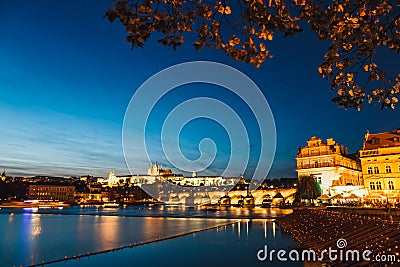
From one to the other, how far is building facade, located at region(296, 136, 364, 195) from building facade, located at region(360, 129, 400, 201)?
345cm

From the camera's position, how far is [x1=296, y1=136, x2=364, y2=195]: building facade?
49031 mm

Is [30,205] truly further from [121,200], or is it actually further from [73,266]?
[73,266]

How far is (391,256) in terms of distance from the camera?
10031mm

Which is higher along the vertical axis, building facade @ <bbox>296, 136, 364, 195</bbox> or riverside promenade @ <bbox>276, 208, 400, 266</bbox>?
building facade @ <bbox>296, 136, 364, 195</bbox>

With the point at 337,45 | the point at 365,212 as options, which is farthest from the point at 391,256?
the point at 365,212

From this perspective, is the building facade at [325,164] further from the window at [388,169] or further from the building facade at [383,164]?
the window at [388,169]

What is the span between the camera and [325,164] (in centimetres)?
4981

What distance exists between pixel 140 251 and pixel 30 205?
106221 millimetres

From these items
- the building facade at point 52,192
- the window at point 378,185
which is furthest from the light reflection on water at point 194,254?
the building facade at point 52,192

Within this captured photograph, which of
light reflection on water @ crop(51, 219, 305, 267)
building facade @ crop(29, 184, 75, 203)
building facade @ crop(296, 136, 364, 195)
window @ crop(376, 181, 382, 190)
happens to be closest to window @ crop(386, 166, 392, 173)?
window @ crop(376, 181, 382, 190)

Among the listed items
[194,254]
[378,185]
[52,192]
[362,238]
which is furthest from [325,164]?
[52,192]

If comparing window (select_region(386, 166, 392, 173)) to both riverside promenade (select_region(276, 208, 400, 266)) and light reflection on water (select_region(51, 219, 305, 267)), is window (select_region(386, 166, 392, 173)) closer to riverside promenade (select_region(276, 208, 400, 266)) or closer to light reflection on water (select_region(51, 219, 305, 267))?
light reflection on water (select_region(51, 219, 305, 267))

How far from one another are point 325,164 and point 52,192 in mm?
125735

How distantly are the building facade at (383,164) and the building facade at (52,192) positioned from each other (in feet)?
425
